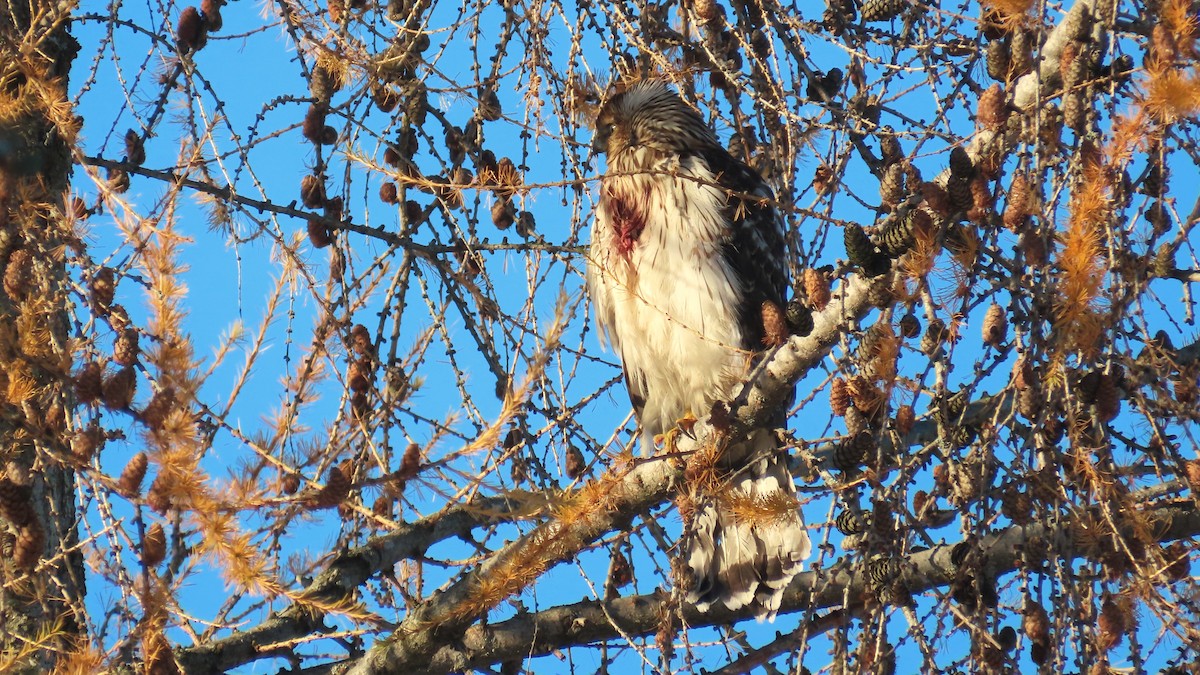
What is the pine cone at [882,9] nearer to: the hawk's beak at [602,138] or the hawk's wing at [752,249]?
the hawk's wing at [752,249]

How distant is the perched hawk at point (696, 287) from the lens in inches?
149

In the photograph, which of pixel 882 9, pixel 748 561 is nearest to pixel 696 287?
pixel 748 561

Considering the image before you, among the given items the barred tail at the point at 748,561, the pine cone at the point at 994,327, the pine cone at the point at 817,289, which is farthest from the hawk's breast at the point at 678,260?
the pine cone at the point at 994,327

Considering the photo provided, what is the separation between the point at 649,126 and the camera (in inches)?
172

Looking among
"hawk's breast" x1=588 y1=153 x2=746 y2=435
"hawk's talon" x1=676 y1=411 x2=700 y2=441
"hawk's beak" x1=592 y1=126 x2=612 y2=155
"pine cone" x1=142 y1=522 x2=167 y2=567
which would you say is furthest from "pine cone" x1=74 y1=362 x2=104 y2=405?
"hawk's beak" x1=592 y1=126 x2=612 y2=155

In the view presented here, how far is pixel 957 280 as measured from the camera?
6.65 feet

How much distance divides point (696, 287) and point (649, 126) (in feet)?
2.40

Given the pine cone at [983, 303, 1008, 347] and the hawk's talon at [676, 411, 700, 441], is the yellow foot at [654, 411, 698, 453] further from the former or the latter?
the pine cone at [983, 303, 1008, 347]

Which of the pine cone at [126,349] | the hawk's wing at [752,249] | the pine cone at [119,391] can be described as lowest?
the pine cone at [119,391]

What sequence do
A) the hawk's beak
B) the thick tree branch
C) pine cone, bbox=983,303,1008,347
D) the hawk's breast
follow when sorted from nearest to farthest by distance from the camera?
pine cone, bbox=983,303,1008,347
the thick tree branch
the hawk's breast
the hawk's beak

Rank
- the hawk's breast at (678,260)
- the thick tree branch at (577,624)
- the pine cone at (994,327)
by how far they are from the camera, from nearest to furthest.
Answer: the pine cone at (994,327)
the thick tree branch at (577,624)
the hawk's breast at (678,260)

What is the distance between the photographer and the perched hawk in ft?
12.4

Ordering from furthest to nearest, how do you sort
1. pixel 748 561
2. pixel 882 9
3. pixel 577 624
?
1. pixel 748 561
2. pixel 577 624
3. pixel 882 9

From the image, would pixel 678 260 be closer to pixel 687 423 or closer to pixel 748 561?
pixel 687 423
